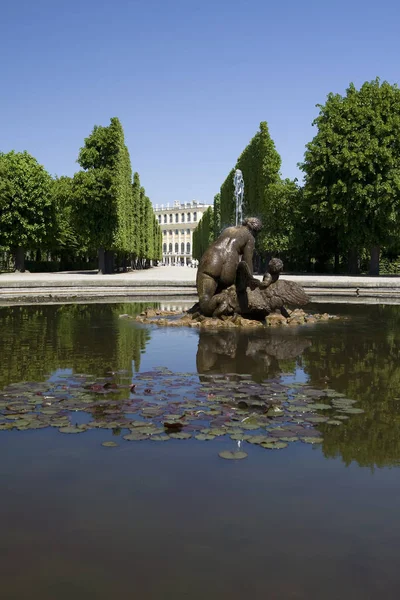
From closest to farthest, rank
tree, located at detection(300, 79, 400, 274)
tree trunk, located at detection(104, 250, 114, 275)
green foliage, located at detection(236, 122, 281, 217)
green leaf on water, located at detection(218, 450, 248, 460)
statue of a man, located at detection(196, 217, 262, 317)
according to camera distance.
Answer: green leaf on water, located at detection(218, 450, 248, 460) → statue of a man, located at detection(196, 217, 262, 317) → tree, located at detection(300, 79, 400, 274) → green foliage, located at detection(236, 122, 281, 217) → tree trunk, located at detection(104, 250, 114, 275)

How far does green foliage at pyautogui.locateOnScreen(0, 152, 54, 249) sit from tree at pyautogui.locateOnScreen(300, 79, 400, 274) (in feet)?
59.0

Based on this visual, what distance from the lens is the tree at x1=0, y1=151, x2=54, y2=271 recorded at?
130ft

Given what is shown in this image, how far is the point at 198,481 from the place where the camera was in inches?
130

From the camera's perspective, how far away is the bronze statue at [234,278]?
10.8 m

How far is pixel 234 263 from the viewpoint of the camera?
10.8 meters

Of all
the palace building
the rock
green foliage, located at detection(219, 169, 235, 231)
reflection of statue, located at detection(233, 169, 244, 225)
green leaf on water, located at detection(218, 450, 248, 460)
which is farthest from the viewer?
the palace building

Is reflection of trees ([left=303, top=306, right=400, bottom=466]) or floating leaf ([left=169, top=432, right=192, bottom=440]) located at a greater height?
reflection of trees ([left=303, top=306, right=400, bottom=466])

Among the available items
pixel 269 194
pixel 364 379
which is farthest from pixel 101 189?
pixel 364 379

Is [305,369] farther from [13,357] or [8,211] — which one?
[8,211]

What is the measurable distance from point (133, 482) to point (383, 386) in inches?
126

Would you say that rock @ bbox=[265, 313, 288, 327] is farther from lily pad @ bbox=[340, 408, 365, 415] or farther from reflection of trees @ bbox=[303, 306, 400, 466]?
lily pad @ bbox=[340, 408, 365, 415]

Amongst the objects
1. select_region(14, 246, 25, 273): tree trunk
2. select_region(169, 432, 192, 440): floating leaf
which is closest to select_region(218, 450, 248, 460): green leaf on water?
select_region(169, 432, 192, 440): floating leaf

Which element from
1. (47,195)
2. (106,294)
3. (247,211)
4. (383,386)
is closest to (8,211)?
(47,195)

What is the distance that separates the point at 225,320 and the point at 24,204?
32.1m
